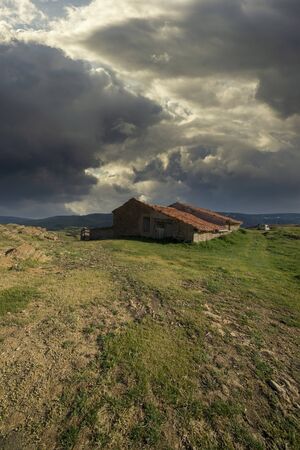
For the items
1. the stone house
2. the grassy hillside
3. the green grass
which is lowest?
the grassy hillside

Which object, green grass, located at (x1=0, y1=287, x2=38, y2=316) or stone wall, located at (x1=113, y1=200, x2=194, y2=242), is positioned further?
stone wall, located at (x1=113, y1=200, x2=194, y2=242)

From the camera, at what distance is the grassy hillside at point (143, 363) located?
8.75 meters

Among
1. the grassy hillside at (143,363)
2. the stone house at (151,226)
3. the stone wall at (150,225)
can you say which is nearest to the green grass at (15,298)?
the grassy hillside at (143,363)

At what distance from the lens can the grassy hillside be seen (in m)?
8.75

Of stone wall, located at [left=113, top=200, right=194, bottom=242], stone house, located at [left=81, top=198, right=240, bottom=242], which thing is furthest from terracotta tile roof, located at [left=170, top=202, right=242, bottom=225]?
stone wall, located at [left=113, top=200, right=194, bottom=242]

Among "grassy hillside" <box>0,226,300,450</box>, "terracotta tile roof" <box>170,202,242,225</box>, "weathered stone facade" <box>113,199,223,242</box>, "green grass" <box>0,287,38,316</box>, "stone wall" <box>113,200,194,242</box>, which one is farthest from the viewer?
"terracotta tile roof" <box>170,202,242,225</box>

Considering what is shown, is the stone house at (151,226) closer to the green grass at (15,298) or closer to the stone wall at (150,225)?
the stone wall at (150,225)

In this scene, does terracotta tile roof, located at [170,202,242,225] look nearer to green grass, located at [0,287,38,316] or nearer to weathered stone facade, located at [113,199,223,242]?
weathered stone facade, located at [113,199,223,242]

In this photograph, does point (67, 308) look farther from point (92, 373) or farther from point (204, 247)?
point (204, 247)

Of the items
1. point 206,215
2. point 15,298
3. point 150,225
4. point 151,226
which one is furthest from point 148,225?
point 15,298

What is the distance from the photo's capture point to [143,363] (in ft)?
37.3

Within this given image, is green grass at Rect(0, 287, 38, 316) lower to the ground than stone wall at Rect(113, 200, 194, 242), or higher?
lower

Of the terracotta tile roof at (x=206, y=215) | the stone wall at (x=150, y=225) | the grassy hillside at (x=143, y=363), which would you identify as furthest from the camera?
the terracotta tile roof at (x=206, y=215)

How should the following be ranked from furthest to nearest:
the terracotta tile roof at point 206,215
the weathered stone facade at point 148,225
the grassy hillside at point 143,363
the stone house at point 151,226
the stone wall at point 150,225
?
the terracotta tile roof at point 206,215 < the stone wall at point 150,225 < the weathered stone facade at point 148,225 < the stone house at point 151,226 < the grassy hillside at point 143,363
